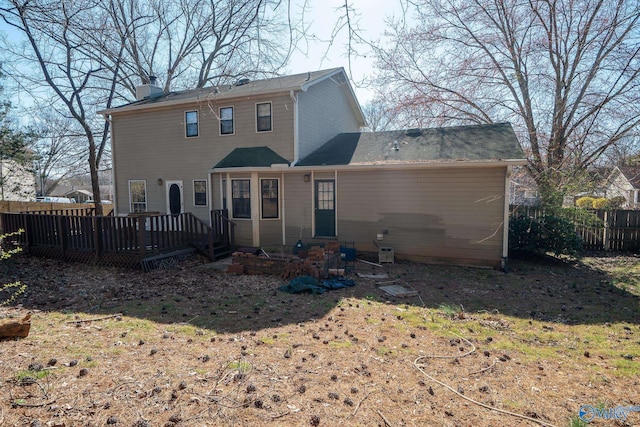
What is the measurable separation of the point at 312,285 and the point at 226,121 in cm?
764

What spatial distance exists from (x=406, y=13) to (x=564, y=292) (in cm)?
674

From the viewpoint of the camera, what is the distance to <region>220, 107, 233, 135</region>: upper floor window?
40.1ft

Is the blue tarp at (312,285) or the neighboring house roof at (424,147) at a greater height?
the neighboring house roof at (424,147)

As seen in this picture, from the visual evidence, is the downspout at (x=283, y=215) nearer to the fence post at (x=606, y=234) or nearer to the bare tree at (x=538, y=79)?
the bare tree at (x=538, y=79)

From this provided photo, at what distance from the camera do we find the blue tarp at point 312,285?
6957 millimetres

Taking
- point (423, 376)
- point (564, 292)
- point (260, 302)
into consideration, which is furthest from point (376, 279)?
point (423, 376)

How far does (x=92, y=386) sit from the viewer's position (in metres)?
3.15

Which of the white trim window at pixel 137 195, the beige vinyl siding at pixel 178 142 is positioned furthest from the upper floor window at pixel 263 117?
the white trim window at pixel 137 195

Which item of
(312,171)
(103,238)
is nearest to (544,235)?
(312,171)

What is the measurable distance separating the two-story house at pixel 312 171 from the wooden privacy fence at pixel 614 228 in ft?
10.6

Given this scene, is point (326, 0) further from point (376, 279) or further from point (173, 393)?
point (376, 279)

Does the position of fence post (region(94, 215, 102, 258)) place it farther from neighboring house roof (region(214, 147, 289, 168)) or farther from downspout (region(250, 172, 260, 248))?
downspout (region(250, 172, 260, 248))

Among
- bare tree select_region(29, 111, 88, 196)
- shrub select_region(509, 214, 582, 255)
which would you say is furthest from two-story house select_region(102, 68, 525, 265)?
bare tree select_region(29, 111, 88, 196)

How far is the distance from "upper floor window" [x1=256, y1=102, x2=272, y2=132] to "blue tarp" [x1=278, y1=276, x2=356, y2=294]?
6205mm
